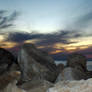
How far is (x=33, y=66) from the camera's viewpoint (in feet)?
31.4

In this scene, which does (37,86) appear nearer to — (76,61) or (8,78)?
(8,78)

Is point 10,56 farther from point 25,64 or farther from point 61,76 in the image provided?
point 61,76

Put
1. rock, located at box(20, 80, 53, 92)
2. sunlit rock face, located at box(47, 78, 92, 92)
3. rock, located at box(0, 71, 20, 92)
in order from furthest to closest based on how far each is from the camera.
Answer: rock, located at box(20, 80, 53, 92)
rock, located at box(0, 71, 20, 92)
sunlit rock face, located at box(47, 78, 92, 92)

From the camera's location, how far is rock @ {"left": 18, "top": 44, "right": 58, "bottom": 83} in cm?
946

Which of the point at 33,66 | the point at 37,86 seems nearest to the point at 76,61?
the point at 33,66

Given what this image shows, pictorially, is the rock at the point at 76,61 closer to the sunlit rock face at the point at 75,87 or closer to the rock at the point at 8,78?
the rock at the point at 8,78

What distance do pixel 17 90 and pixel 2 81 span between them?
50cm

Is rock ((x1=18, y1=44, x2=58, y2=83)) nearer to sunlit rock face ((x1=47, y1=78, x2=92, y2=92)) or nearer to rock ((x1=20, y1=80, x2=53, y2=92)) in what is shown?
rock ((x1=20, y1=80, x2=53, y2=92))

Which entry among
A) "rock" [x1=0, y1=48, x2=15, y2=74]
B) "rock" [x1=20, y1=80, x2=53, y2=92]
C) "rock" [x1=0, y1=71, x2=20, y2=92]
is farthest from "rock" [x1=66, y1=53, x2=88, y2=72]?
"rock" [x1=0, y1=71, x2=20, y2=92]

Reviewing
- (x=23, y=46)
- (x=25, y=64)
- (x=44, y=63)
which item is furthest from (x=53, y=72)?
(x=23, y=46)

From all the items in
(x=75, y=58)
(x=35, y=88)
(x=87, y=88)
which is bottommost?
(x=75, y=58)

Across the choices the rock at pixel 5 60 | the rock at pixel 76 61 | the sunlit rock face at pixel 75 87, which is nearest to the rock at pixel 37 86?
the sunlit rock face at pixel 75 87

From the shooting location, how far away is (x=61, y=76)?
7715 mm

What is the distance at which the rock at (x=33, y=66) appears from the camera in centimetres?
946
